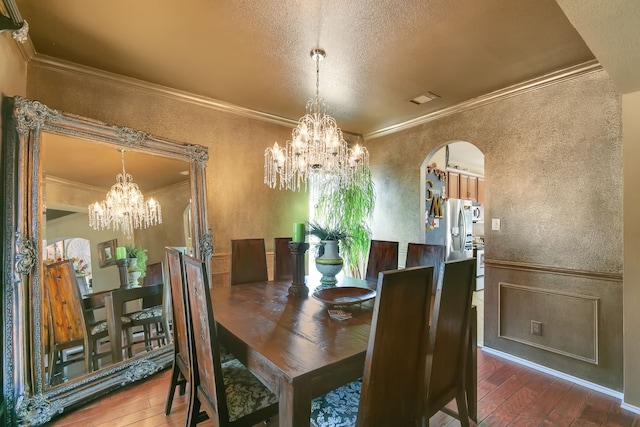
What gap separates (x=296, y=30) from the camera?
6.54 feet

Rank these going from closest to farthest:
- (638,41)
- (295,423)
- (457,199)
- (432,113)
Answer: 1. (295,423)
2. (638,41)
3. (432,113)
4. (457,199)

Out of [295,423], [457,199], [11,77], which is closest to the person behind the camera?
[295,423]

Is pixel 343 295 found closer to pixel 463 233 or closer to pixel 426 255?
pixel 426 255

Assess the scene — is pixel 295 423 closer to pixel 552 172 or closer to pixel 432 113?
pixel 552 172

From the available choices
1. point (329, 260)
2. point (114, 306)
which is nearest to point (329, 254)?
point (329, 260)

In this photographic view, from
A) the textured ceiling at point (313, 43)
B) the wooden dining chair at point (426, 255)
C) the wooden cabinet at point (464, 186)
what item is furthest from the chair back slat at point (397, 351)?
the wooden cabinet at point (464, 186)

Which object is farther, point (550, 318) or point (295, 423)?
point (550, 318)

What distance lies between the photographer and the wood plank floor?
1900 mm

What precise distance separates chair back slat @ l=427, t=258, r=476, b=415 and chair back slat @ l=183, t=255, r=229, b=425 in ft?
3.10

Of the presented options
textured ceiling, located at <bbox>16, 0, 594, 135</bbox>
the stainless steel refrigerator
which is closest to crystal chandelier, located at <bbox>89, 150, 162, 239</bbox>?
textured ceiling, located at <bbox>16, 0, 594, 135</bbox>

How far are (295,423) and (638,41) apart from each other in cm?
238

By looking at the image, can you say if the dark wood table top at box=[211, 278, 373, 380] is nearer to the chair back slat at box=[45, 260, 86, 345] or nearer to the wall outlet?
the chair back slat at box=[45, 260, 86, 345]

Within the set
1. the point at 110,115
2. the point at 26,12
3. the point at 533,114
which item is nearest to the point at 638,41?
the point at 533,114

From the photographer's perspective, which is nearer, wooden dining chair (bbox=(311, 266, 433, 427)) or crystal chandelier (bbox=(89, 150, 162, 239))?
wooden dining chair (bbox=(311, 266, 433, 427))
